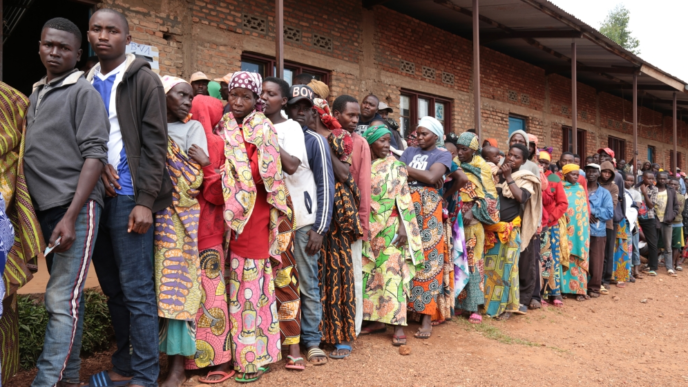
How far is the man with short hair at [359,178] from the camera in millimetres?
3984

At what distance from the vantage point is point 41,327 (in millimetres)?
3553

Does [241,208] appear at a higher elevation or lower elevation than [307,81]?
lower

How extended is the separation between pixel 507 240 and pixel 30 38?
8.39m

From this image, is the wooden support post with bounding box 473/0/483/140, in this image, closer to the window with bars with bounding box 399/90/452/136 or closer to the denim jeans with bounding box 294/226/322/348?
the window with bars with bounding box 399/90/452/136

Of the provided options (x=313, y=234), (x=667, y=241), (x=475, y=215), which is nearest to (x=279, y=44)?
(x=313, y=234)

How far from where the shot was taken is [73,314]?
2.50m

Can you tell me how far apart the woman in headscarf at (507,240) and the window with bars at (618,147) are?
1297cm

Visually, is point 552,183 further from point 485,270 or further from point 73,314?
point 73,314

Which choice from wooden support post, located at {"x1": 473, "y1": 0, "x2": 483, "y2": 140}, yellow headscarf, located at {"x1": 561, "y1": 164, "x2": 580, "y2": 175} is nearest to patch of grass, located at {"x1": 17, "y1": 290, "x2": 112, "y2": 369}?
wooden support post, located at {"x1": 473, "y1": 0, "x2": 483, "y2": 140}

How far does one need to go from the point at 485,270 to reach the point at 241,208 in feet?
10.9

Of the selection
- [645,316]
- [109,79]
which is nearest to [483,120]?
[645,316]

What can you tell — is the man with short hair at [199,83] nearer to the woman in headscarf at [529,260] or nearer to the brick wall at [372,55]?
the brick wall at [372,55]

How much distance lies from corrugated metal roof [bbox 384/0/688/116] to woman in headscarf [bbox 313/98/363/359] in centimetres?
603

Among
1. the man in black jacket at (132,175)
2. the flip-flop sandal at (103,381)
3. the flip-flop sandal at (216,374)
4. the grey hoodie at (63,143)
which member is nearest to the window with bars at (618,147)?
the flip-flop sandal at (216,374)
